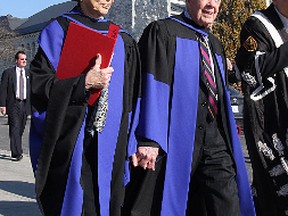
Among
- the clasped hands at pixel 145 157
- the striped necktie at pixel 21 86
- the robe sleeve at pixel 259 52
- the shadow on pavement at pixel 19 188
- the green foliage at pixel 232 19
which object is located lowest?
the shadow on pavement at pixel 19 188

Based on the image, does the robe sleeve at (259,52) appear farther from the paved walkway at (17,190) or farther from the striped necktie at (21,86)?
the striped necktie at (21,86)

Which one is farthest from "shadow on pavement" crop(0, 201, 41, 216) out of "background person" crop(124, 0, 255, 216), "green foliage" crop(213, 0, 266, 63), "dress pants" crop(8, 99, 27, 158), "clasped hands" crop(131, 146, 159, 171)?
"green foliage" crop(213, 0, 266, 63)

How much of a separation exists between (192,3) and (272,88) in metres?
0.75

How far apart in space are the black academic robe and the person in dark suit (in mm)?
7514

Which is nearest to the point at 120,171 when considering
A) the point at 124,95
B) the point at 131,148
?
the point at 131,148

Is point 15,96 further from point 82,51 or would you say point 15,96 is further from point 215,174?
point 82,51

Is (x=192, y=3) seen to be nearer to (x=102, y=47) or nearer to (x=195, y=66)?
(x=195, y=66)

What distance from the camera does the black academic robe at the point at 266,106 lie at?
4238mm

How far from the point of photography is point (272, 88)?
14.0 ft

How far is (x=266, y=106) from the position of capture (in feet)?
14.1

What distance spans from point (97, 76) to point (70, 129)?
0.33 meters

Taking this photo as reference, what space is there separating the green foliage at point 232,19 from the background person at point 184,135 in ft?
102

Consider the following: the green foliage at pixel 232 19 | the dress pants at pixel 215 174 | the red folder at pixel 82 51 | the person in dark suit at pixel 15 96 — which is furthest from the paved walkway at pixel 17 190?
the green foliage at pixel 232 19

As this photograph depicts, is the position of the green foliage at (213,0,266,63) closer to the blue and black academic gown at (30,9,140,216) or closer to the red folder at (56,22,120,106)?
the blue and black academic gown at (30,9,140,216)
